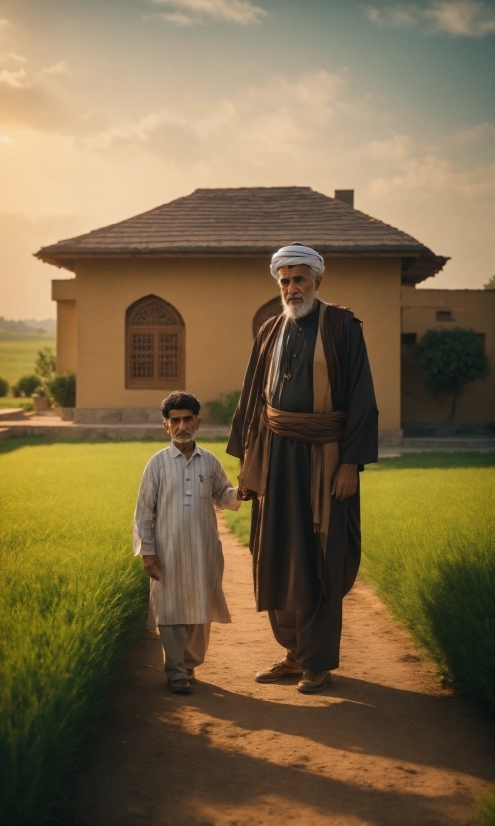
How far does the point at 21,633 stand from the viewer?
12.6 ft

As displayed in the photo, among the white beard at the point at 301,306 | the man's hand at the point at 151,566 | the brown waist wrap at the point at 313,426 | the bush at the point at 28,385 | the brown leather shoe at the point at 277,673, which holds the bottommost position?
the brown leather shoe at the point at 277,673

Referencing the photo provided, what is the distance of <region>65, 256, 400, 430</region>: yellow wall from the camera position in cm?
1958

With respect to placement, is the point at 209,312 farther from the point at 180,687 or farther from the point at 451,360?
the point at 180,687

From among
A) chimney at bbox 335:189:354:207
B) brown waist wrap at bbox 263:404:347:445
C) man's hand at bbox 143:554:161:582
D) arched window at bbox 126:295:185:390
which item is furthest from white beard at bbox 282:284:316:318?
chimney at bbox 335:189:354:207

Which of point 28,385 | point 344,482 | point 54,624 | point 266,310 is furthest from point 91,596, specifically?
point 28,385

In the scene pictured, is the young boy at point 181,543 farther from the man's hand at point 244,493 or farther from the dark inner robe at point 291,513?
the dark inner robe at point 291,513

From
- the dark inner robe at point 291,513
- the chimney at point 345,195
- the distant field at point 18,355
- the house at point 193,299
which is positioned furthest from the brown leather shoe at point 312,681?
the distant field at point 18,355

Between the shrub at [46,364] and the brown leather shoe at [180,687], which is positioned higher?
the shrub at [46,364]

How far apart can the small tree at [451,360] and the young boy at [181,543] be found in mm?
16148

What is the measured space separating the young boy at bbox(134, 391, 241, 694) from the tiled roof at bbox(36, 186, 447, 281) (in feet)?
46.7

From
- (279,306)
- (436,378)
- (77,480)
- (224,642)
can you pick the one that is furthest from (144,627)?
(436,378)

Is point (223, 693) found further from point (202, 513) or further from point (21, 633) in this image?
point (21, 633)

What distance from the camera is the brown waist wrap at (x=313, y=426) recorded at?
16.2ft

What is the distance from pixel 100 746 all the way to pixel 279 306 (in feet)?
53.8
